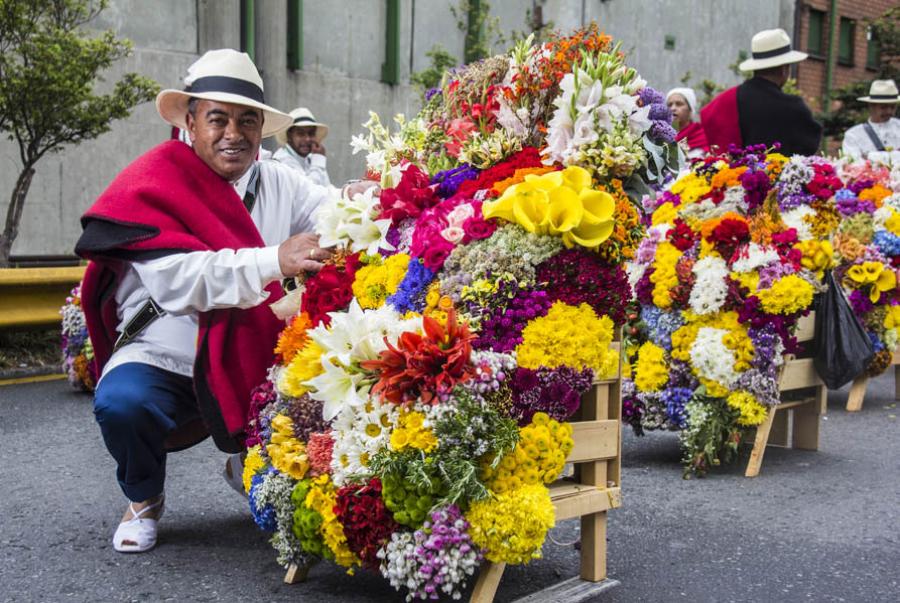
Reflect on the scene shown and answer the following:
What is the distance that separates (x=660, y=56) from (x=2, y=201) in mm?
13955

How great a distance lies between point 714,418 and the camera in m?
5.48

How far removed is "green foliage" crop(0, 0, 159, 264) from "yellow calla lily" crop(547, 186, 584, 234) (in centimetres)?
655

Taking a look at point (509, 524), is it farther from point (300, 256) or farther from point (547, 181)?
point (300, 256)

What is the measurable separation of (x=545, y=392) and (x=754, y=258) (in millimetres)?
2475

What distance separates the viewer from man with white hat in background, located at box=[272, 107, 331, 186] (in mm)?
9648

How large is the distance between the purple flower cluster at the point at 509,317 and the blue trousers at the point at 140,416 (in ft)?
4.72

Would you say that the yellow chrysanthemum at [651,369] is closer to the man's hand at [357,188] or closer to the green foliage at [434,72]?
the man's hand at [357,188]

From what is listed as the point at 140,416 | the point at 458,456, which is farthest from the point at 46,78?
the point at 458,456

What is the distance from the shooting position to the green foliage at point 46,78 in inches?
341

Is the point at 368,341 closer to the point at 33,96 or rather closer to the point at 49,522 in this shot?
the point at 49,522

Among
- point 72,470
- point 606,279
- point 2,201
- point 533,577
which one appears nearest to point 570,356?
point 606,279

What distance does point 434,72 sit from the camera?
14.9 metres

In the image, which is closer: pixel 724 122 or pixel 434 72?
pixel 724 122

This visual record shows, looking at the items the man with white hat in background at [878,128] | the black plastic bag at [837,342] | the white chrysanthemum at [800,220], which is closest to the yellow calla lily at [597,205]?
the white chrysanthemum at [800,220]
